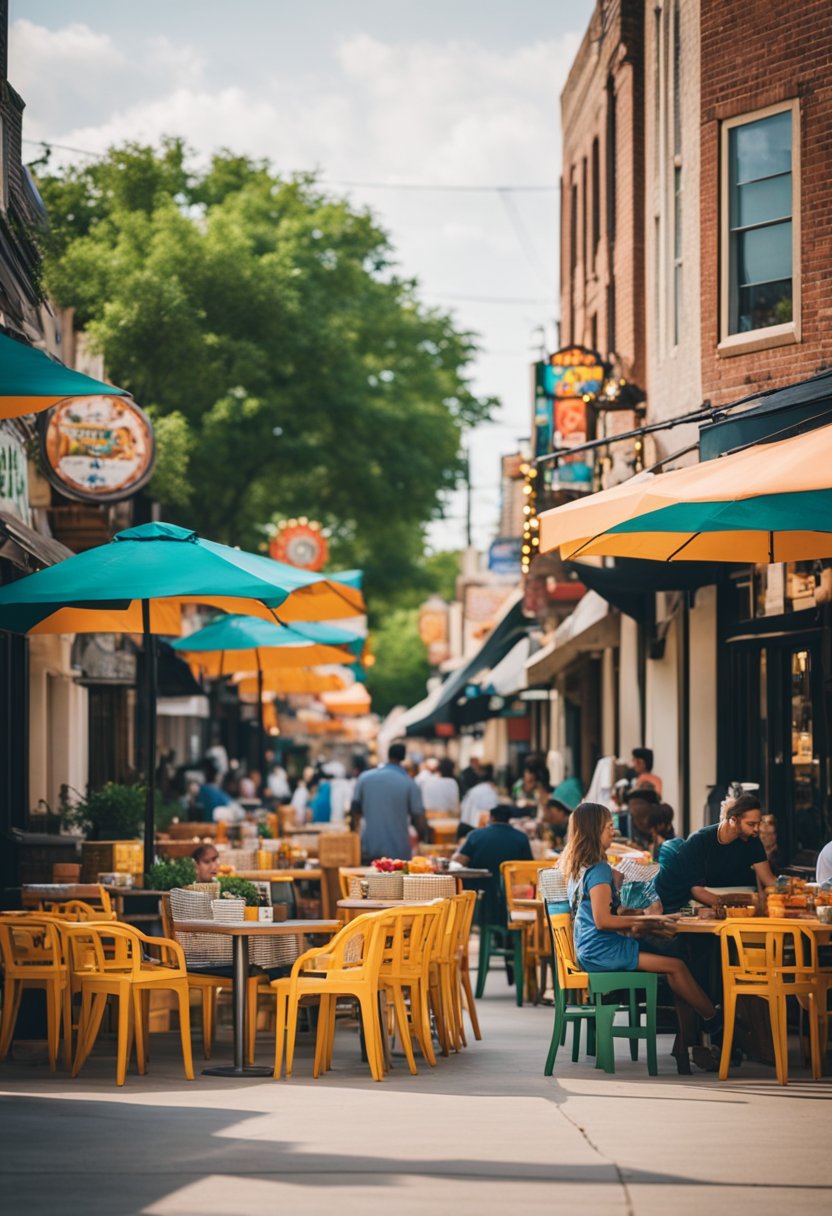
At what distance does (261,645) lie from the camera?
67.4 feet

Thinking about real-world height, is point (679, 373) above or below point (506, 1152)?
above

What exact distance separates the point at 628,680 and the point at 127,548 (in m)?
12.9

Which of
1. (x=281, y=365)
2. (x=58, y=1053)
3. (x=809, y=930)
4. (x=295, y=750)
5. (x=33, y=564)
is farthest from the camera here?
(x=295, y=750)

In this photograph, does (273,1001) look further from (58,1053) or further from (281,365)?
(281,365)

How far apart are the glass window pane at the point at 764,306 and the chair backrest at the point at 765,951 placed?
25.4 ft

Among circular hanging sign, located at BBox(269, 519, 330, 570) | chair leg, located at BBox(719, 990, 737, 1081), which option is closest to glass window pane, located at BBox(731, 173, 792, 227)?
chair leg, located at BBox(719, 990, 737, 1081)

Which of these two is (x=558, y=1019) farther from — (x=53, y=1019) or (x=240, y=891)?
(x=53, y=1019)

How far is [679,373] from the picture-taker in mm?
20172

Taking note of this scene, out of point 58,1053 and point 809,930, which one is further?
point 58,1053

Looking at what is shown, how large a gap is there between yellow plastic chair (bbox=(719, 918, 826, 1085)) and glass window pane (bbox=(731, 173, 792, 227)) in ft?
27.8

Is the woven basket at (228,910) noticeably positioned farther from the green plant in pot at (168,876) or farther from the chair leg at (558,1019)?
the green plant in pot at (168,876)

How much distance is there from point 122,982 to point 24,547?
523cm

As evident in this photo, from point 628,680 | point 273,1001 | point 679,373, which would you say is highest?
point 679,373

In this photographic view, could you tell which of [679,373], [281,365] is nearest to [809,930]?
[679,373]
